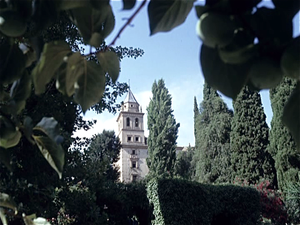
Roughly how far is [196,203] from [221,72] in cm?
846

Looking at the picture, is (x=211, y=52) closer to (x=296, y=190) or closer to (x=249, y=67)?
(x=249, y=67)

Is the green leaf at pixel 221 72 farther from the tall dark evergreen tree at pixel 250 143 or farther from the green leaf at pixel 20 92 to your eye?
the tall dark evergreen tree at pixel 250 143

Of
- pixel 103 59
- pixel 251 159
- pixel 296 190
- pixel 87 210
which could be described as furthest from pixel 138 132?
pixel 103 59

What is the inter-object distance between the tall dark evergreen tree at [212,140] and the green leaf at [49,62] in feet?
61.3

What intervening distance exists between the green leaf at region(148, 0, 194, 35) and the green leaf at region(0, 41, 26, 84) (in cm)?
17

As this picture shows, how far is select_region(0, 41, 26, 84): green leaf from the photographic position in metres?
0.41

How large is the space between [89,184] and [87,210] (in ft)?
2.14

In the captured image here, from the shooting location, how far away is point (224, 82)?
0.32 metres

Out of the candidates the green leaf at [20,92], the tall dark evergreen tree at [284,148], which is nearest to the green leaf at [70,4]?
the green leaf at [20,92]

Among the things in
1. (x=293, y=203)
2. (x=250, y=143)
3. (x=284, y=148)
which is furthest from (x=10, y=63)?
(x=250, y=143)

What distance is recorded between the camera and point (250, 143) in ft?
53.0

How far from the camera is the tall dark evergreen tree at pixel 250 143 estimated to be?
15461mm

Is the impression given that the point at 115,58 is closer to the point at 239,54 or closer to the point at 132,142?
the point at 239,54

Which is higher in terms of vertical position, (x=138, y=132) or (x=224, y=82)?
(x=138, y=132)
